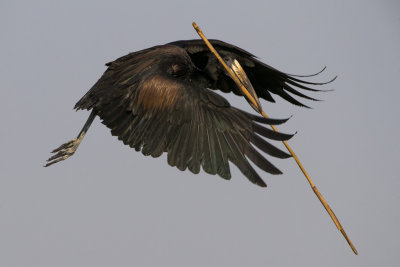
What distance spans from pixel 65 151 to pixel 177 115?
2447 mm

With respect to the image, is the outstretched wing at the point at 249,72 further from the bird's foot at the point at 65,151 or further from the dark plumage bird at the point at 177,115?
the bird's foot at the point at 65,151

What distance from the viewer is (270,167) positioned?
9.19 metres

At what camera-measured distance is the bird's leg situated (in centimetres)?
1178

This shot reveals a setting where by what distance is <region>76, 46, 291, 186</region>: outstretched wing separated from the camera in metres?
9.57

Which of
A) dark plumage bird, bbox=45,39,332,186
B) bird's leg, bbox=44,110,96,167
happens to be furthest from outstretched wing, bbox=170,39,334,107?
bird's leg, bbox=44,110,96,167

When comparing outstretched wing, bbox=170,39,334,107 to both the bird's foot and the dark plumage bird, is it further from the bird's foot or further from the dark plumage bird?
the bird's foot

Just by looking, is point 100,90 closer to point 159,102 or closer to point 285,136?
point 159,102

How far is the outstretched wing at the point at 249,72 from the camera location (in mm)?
12383

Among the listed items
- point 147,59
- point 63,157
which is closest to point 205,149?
point 147,59

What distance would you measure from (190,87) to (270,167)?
1.92 m

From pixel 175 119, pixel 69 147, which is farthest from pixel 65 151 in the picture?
pixel 175 119

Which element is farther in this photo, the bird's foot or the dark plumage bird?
the bird's foot

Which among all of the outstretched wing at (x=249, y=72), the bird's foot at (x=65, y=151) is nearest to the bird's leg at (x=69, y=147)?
the bird's foot at (x=65, y=151)

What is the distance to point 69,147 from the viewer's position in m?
11.9
